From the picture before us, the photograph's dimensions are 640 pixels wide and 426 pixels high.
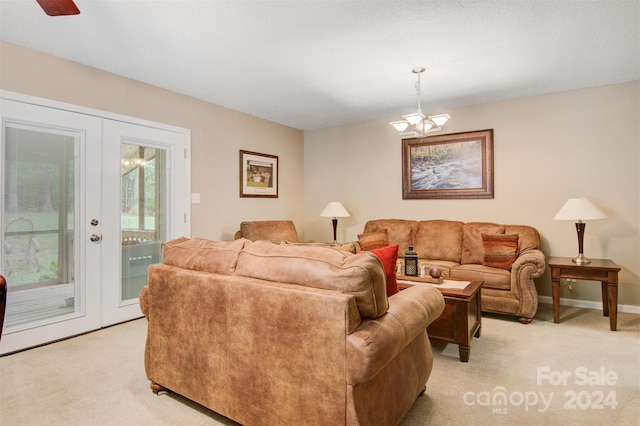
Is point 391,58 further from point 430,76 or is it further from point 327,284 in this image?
point 327,284

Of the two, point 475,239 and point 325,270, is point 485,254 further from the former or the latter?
point 325,270

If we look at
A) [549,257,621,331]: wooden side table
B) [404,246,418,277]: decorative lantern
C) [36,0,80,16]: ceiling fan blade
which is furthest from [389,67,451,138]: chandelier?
[36,0,80,16]: ceiling fan blade

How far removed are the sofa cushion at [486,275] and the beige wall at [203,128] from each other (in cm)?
280

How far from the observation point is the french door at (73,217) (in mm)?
2869

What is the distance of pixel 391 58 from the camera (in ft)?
10.3

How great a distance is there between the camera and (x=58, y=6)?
1.88 meters

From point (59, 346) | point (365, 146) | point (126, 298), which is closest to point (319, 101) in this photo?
point (365, 146)

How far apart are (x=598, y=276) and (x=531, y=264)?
22.8 inches

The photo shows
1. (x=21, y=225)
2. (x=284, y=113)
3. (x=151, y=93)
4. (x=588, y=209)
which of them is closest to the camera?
(x=21, y=225)

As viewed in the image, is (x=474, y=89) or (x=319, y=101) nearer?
(x=474, y=89)

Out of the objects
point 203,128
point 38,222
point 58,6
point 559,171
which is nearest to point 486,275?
point 559,171

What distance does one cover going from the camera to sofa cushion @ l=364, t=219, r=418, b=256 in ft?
15.2

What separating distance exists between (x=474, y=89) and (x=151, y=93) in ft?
11.6

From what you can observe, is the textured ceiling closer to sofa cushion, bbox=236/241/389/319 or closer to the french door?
the french door
